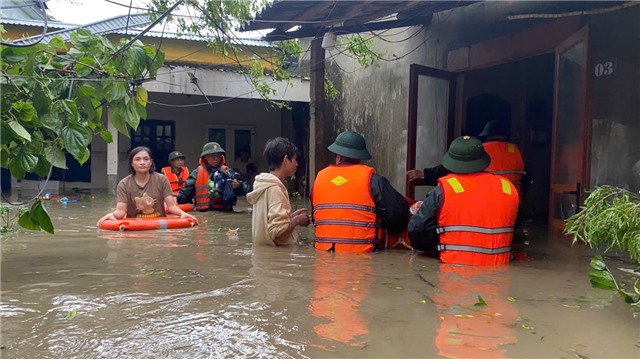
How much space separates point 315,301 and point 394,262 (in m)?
1.42

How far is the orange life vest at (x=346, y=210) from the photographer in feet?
15.4

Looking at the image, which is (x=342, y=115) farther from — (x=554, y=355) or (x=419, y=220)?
(x=554, y=355)

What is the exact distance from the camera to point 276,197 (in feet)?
16.4

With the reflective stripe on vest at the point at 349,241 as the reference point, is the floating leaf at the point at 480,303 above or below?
below

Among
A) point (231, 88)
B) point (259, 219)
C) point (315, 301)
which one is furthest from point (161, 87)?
point (315, 301)

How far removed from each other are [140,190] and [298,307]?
161 inches

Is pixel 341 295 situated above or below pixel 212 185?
below

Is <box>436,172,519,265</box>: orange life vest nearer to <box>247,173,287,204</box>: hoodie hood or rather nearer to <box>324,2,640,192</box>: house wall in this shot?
<box>247,173,287,204</box>: hoodie hood

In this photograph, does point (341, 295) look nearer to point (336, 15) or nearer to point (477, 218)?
point (477, 218)

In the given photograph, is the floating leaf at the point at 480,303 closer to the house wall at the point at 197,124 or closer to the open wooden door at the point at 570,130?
the open wooden door at the point at 570,130

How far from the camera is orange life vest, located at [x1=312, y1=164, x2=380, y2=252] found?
470 centimetres

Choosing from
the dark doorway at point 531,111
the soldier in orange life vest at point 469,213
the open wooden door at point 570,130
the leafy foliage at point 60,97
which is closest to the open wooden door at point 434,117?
the dark doorway at point 531,111

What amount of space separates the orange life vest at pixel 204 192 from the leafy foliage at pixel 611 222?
6.12 m

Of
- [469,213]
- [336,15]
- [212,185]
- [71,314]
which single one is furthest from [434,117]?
[71,314]
